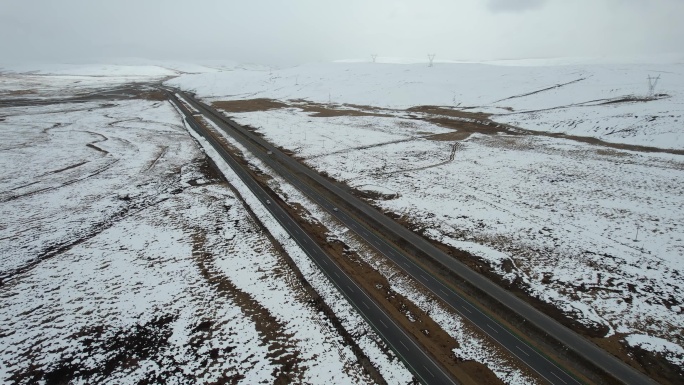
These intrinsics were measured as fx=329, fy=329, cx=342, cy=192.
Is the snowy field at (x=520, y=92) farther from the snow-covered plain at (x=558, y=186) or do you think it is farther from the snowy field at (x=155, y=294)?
the snowy field at (x=155, y=294)

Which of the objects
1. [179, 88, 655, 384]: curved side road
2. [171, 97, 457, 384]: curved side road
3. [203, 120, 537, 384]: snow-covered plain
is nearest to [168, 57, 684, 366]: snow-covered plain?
[179, 88, 655, 384]: curved side road

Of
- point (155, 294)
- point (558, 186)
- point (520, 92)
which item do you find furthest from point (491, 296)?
point (520, 92)

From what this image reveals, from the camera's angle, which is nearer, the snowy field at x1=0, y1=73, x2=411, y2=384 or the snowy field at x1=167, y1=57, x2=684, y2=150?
the snowy field at x1=0, y1=73, x2=411, y2=384

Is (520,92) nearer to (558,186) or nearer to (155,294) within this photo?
(558,186)

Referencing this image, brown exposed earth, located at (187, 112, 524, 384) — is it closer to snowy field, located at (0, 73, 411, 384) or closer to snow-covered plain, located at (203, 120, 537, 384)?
snow-covered plain, located at (203, 120, 537, 384)

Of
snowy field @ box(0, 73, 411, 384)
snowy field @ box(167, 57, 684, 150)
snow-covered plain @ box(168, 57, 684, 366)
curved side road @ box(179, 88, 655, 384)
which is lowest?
snowy field @ box(0, 73, 411, 384)

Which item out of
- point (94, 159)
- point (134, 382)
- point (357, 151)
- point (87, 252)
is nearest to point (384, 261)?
point (134, 382)

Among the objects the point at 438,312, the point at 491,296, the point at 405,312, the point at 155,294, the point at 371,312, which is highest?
the point at 491,296

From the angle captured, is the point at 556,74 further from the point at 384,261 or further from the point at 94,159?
the point at 94,159
